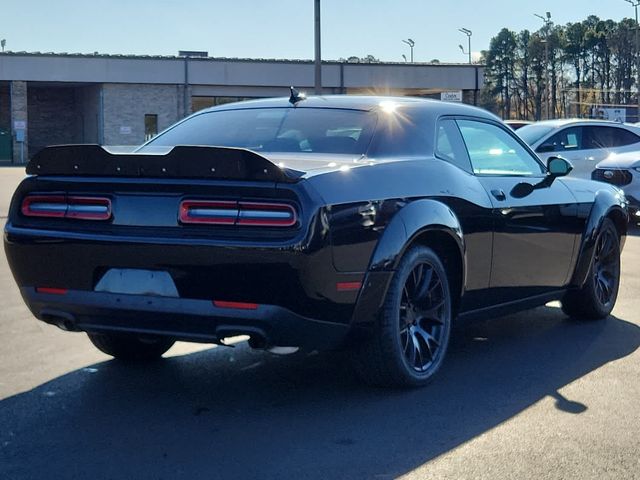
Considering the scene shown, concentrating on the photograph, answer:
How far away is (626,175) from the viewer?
13789 millimetres

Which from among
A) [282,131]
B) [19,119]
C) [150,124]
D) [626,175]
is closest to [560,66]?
[150,124]

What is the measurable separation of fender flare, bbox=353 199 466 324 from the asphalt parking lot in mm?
531

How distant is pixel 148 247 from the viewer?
4.25 metres

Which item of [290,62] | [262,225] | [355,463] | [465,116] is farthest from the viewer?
[290,62]

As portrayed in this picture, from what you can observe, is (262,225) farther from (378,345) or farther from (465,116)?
(465,116)

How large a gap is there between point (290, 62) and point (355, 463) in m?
43.1

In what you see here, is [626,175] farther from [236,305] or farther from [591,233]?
[236,305]

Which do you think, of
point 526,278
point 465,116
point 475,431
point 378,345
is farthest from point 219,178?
point 526,278

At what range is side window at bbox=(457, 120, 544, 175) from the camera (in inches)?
222

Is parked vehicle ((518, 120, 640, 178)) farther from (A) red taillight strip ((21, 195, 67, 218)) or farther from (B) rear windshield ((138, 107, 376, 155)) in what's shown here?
(A) red taillight strip ((21, 195, 67, 218))

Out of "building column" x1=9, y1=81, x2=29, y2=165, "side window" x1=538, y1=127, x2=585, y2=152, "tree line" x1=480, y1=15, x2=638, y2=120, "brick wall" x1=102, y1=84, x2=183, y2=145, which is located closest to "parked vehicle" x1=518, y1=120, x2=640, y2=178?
"side window" x1=538, y1=127, x2=585, y2=152

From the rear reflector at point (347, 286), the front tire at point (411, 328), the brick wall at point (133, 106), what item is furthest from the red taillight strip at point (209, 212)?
the brick wall at point (133, 106)

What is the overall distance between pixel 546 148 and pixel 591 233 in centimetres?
853

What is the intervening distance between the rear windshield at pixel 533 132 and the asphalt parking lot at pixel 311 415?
9005 mm
